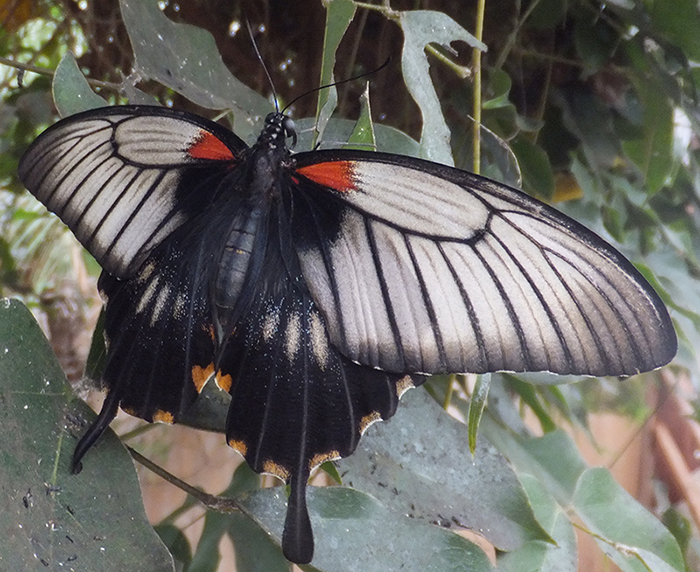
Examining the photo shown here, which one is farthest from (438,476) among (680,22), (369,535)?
(680,22)

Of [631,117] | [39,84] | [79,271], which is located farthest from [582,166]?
[79,271]

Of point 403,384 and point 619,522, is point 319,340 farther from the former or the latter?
point 619,522

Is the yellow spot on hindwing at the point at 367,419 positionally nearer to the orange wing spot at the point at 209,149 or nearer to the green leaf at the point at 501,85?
the orange wing spot at the point at 209,149

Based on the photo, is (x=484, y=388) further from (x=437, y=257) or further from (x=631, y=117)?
(x=631, y=117)

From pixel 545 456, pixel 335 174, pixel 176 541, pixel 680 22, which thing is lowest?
pixel 176 541

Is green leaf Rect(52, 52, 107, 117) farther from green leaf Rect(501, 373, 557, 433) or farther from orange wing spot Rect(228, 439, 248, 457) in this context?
green leaf Rect(501, 373, 557, 433)

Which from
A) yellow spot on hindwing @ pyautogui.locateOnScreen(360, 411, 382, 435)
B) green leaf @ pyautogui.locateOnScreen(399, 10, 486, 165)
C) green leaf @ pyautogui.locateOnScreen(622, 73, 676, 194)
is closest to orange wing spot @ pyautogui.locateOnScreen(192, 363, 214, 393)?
yellow spot on hindwing @ pyautogui.locateOnScreen(360, 411, 382, 435)
